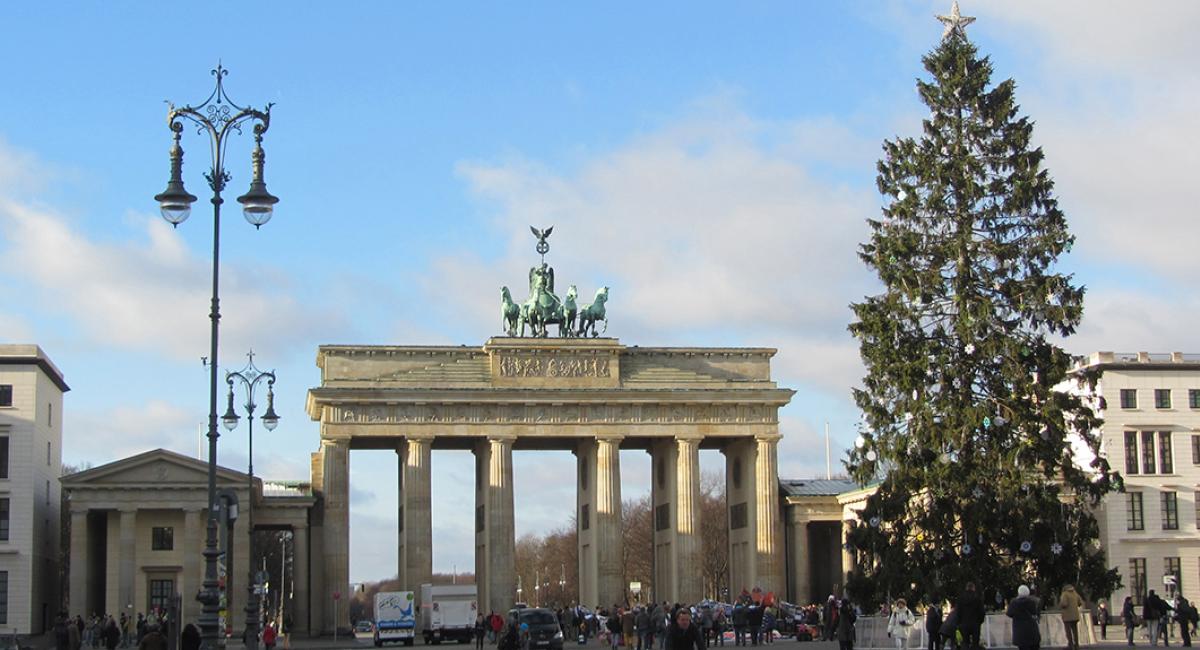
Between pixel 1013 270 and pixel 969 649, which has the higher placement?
pixel 1013 270

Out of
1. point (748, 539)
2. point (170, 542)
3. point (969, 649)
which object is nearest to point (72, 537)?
point (170, 542)

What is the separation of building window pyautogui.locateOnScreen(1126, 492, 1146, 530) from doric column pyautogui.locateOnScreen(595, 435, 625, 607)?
26.4 m

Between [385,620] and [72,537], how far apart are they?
57.8 ft

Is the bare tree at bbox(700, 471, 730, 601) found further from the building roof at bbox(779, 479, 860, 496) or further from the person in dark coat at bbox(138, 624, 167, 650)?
the person in dark coat at bbox(138, 624, 167, 650)

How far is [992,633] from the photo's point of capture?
4966 centimetres

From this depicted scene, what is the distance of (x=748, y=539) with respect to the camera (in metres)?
98.3

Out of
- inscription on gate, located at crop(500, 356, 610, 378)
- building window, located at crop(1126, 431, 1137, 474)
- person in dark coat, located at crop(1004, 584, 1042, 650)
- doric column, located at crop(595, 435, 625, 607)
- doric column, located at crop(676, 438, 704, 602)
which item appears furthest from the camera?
doric column, located at crop(676, 438, 704, 602)

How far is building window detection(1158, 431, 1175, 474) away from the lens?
288 ft

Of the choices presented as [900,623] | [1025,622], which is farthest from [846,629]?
[1025,622]

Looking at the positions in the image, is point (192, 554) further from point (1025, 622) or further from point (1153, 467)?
point (1025, 622)

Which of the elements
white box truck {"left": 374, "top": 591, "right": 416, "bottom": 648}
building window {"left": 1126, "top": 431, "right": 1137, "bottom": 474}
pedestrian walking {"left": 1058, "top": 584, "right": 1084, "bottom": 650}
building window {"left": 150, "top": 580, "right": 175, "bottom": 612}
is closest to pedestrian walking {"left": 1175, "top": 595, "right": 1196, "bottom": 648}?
pedestrian walking {"left": 1058, "top": 584, "right": 1084, "bottom": 650}

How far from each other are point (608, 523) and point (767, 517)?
28.8 feet

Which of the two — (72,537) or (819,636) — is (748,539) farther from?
(72,537)

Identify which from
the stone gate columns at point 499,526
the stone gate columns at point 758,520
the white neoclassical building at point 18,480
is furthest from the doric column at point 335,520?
the stone gate columns at point 758,520
